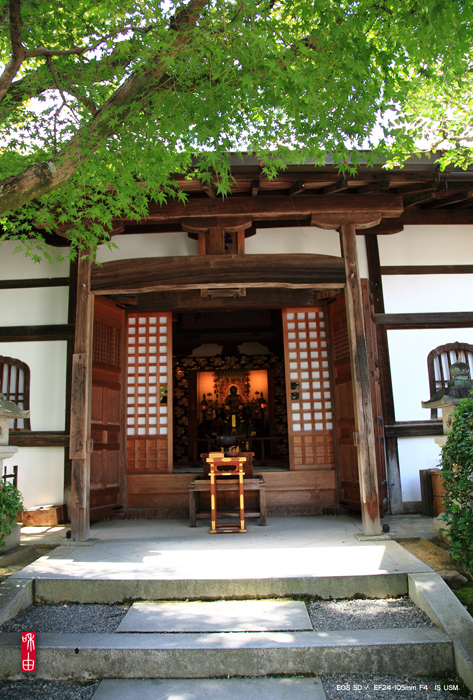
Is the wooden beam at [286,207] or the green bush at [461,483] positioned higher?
the wooden beam at [286,207]

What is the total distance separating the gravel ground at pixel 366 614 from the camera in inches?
135

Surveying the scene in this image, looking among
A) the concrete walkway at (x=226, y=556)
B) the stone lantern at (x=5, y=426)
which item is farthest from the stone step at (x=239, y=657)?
the stone lantern at (x=5, y=426)

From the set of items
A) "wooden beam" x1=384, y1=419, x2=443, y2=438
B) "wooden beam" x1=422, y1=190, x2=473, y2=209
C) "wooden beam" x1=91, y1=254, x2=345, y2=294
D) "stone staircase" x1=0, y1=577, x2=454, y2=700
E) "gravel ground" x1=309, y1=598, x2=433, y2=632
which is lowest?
"stone staircase" x1=0, y1=577, x2=454, y2=700

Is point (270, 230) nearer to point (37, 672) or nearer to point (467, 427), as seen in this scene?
point (467, 427)

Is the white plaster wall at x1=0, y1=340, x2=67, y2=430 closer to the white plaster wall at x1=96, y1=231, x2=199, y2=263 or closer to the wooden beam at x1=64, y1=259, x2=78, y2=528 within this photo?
the wooden beam at x1=64, y1=259, x2=78, y2=528

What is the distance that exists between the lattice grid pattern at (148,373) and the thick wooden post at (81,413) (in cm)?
175

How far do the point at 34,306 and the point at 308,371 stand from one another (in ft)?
13.3

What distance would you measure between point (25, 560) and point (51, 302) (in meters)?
3.50

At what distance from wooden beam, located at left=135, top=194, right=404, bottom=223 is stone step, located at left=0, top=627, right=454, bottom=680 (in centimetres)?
434

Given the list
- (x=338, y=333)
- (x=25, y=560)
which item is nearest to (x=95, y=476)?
(x=25, y=560)

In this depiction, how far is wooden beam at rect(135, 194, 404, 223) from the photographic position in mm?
5773

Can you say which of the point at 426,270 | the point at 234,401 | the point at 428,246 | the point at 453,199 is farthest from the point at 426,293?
the point at 234,401

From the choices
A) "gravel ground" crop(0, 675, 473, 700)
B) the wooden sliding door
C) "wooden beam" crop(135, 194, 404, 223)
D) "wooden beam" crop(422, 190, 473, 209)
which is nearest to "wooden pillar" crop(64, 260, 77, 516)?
the wooden sliding door

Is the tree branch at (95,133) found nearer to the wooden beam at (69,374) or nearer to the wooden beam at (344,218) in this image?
the wooden beam at (344,218)
